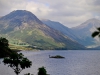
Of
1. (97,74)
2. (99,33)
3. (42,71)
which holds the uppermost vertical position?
(99,33)

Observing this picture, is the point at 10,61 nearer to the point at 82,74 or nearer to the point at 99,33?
the point at 99,33

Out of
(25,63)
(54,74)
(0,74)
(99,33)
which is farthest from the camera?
(54,74)

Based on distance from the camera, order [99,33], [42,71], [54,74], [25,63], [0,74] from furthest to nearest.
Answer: [54,74] → [0,74] → [25,63] → [42,71] → [99,33]

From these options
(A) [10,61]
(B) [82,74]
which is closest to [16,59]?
(A) [10,61]

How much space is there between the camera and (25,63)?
82688 mm

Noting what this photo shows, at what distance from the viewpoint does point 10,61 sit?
8656 cm

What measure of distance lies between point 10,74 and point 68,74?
4182 centimetres

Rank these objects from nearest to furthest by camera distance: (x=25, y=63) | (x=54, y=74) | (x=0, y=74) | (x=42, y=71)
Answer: (x=42, y=71) → (x=25, y=63) → (x=0, y=74) → (x=54, y=74)

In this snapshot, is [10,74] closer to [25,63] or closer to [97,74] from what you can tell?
[25,63]

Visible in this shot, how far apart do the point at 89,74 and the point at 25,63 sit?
2960 inches

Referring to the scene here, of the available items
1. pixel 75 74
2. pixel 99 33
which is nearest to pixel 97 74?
pixel 75 74

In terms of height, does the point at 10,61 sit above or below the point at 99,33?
below

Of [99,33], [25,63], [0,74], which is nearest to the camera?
[99,33]

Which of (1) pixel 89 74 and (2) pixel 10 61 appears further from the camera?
(1) pixel 89 74
